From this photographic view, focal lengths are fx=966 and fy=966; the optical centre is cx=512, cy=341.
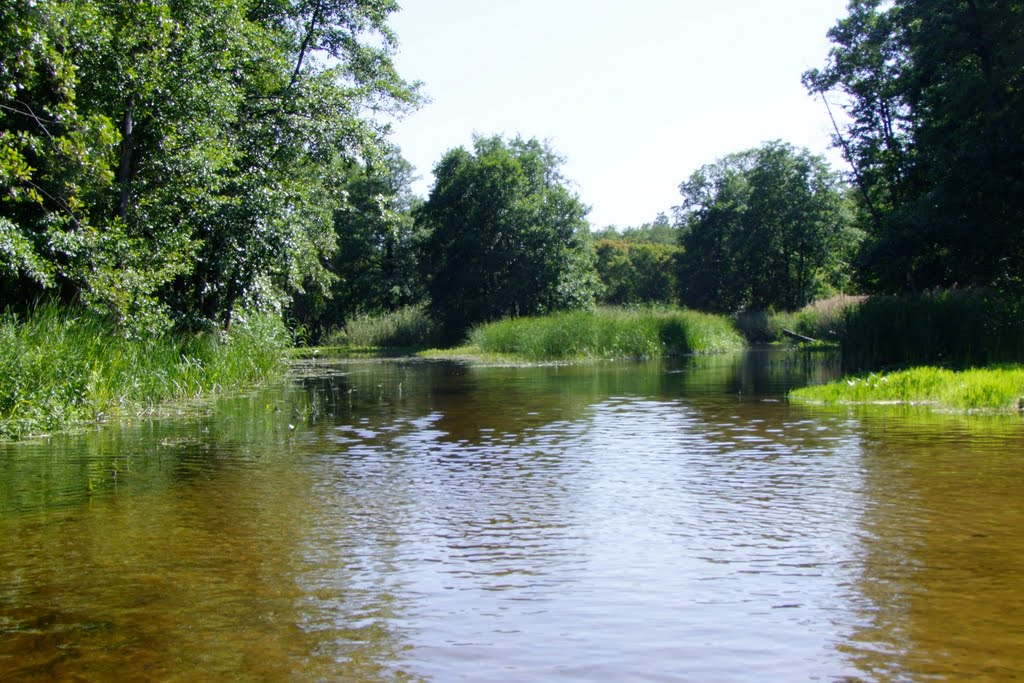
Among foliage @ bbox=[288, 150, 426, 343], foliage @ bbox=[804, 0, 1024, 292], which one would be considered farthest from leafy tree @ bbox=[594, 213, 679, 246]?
foliage @ bbox=[804, 0, 1024, 292]

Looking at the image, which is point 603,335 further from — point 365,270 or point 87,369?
point 365,270

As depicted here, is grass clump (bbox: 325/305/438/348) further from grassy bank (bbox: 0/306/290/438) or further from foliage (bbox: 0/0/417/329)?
grassy bank (bbox: 0/306/290/438)

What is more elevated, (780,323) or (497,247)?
(497,247)

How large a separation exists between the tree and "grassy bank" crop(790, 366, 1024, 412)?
39.7 meters

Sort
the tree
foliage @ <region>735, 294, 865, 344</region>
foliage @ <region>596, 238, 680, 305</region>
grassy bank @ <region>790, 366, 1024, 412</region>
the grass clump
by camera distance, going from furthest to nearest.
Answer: foliage @ <region>596, 238, 680, 305</region> < the tree < the grass clump < foliage @ <region>735, 294, 865, 344</region> < grassy bank @ <region>790, 366, 1024, 412</region>

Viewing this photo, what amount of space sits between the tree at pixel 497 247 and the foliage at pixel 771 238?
46.3 feet

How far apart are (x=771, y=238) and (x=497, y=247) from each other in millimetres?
19871

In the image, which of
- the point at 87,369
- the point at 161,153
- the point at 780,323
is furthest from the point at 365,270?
the point at 87,369

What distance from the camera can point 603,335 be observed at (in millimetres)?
42094

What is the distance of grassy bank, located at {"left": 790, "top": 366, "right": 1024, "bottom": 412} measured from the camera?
15438 mm

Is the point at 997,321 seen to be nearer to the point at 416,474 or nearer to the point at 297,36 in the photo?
the point at 416,474

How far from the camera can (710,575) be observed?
6.45 meters

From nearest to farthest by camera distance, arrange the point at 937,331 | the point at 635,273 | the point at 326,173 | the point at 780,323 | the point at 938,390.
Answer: the point at 938,390 → the point at 937,331 → the point at 326,173 → the point at 780,323 → the point at 635,273

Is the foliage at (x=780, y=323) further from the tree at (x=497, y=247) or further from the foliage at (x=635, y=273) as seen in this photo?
the foliage at (x=635, y=273)
